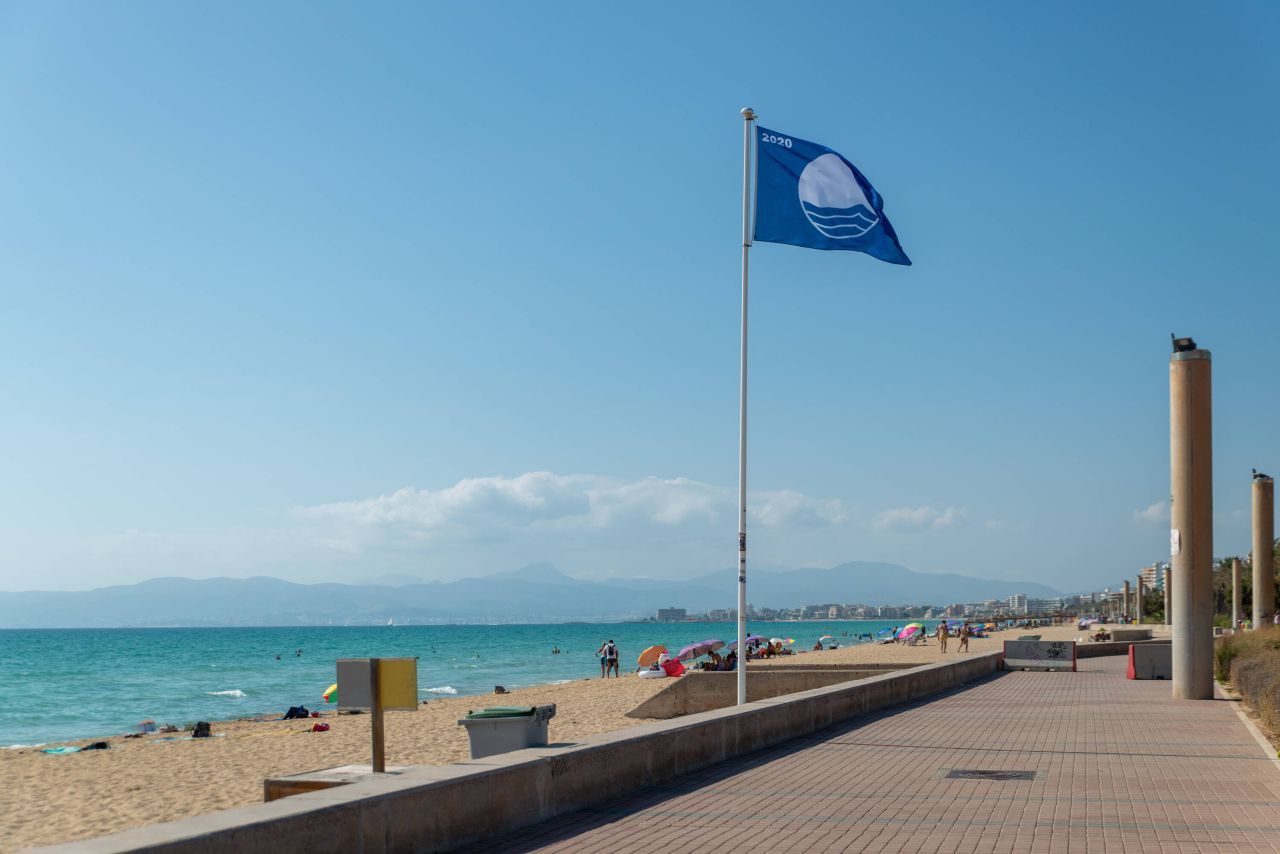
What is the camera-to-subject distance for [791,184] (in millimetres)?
16969

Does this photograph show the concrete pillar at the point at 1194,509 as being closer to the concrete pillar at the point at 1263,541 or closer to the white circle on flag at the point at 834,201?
the white circle on flag at the point at 834,201

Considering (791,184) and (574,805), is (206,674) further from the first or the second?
(574,805)

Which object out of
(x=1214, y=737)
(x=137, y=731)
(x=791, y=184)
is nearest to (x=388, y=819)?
(x=1214, y=737)

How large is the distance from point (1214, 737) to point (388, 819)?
1026 cm

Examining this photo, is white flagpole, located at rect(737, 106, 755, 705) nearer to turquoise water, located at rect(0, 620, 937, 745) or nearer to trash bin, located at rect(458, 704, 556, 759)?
trash bin, located at rect(458, 704, 556, 759)

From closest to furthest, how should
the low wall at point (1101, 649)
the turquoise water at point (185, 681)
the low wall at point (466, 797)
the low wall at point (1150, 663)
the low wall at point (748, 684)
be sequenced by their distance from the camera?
1. the low wall at point (466, 797)
2. the low wall at point (1150, 663)
3. the low wall at point (748, 684)
4. the low wall at point (1101, 649)
5. the turquoise water at point (185, 681)

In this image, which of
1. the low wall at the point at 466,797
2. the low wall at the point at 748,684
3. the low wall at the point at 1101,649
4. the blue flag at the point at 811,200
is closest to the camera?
the low wall at the point at 466,797

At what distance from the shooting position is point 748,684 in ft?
88.7

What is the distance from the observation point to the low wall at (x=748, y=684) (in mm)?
26188

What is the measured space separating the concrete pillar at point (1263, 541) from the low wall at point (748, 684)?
12940mm

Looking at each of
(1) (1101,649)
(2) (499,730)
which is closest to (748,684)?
(1) (1101,649)

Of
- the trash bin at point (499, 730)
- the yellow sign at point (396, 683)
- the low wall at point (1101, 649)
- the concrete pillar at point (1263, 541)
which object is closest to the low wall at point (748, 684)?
the low wall at point (1101, 649)

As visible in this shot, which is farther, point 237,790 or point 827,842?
point 237,790

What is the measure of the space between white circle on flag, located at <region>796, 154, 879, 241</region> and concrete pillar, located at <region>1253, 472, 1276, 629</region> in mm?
22505
